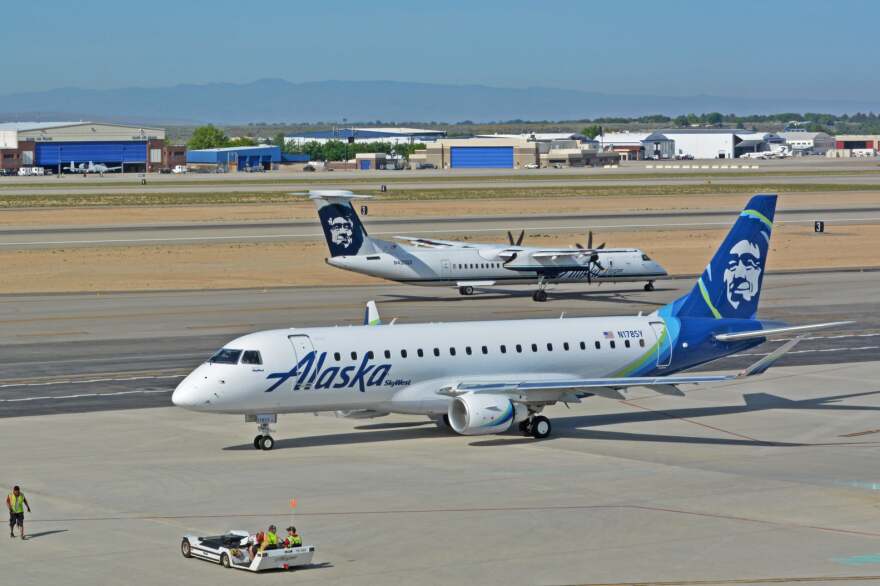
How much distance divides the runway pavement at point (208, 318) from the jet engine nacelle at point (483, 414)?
12.9m

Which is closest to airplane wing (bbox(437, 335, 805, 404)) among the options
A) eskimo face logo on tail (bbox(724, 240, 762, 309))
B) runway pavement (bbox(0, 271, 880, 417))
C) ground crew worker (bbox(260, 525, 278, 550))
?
eskimo face logo on tail (bbox(724, 240, 762, 309))

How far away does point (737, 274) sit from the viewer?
47062 mm

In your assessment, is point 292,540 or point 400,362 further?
point 400,362

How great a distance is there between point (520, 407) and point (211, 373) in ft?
30.0

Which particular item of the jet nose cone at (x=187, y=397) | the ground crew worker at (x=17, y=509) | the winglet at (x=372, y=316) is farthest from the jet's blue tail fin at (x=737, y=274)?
the ground crew worker at (x=17, y=509)

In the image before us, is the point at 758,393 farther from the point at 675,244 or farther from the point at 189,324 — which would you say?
the point at 675,244

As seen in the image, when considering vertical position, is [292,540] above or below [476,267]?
below

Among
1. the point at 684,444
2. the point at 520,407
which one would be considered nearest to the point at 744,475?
the point at 684,444

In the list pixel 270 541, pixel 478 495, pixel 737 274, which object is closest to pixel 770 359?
pixel 737 274

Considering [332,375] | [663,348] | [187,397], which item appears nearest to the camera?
[187,397]

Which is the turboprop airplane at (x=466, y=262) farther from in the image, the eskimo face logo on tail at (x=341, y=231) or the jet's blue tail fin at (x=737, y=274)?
the jet's blue tail fin at (x=737, y=274)

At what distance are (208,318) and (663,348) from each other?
32803mm

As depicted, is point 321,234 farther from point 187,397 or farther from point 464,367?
point 187,397

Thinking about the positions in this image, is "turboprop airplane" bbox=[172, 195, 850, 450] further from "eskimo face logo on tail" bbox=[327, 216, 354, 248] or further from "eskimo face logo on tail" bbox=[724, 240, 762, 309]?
"eskimo face logo on tail" bbox=[327, 216, 354, 248]
